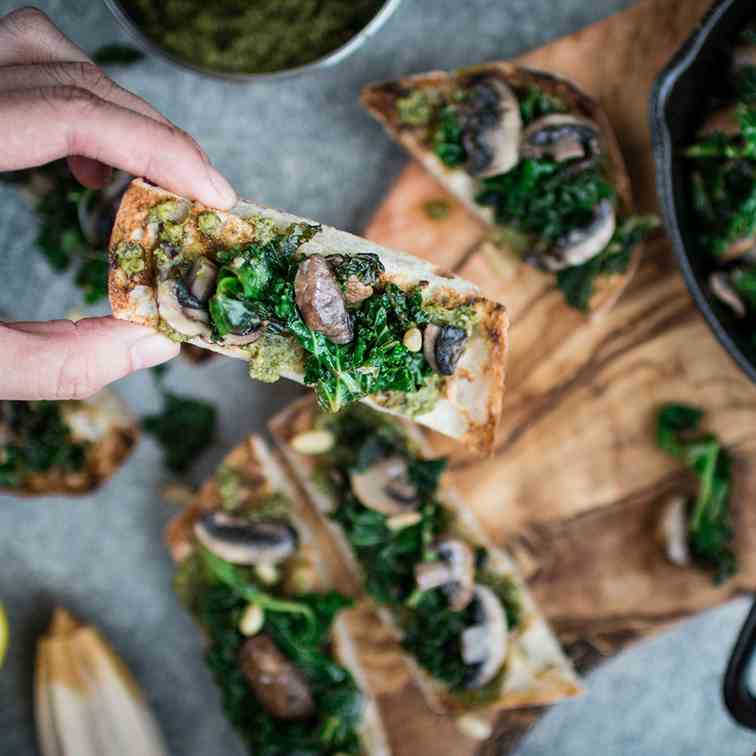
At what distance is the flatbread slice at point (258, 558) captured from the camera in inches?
151

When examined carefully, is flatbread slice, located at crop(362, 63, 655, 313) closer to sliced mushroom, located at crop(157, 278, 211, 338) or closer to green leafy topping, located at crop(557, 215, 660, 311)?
green leafy topping, located at crop(557, 215, 660, 311)

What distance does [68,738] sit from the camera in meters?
4.17

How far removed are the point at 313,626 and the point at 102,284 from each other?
6.10ft

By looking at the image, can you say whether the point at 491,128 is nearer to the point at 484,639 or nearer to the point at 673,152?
the point at 673,152

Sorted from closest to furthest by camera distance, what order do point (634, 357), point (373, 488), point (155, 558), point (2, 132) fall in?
point (2, 132), point (373, 488), point (634, 357), point (155, 558)

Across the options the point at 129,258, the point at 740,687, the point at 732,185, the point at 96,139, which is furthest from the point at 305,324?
the point at 740,687

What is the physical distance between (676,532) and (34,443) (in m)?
2.98

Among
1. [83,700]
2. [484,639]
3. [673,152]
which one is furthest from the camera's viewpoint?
[83,700]

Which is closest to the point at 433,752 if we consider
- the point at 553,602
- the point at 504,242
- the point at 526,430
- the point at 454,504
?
the point at 553,602

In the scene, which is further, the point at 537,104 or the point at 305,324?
the point at 537,104

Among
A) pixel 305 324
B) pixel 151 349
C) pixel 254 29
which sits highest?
pixel 254 29

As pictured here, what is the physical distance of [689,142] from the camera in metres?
3.57

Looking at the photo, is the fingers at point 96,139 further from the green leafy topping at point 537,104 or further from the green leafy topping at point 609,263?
the green leafy topping at point 609,263

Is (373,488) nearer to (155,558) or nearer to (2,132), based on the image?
(155,558)
